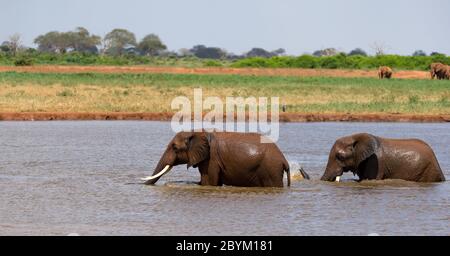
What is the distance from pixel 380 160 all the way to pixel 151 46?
104050mm

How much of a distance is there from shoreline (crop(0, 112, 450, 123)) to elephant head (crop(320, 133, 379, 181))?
14.8m

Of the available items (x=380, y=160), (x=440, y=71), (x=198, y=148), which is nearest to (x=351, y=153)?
(x=380, y=160)

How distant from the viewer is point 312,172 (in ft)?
58.8

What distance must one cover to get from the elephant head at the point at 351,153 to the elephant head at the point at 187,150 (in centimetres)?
217

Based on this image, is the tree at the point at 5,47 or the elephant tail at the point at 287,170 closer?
the elephant tail at the point at 287,170

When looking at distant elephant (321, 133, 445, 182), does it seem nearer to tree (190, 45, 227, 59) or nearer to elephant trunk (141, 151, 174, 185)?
elephant trunk (141, 151, 174, 185)

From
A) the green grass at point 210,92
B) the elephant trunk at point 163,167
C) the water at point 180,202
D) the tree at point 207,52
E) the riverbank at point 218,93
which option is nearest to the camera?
the water at point 180,202

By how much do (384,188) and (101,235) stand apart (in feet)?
18.3

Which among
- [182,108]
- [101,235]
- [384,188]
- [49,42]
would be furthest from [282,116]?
[49,42]

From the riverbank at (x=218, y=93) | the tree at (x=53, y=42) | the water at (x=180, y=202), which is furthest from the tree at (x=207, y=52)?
the water at (x=180, y=202)

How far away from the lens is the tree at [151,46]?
391 ft

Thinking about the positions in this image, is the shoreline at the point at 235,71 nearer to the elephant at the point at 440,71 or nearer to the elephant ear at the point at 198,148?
the elephant at the point at 440,71

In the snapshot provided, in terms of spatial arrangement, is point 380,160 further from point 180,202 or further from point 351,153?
point 180,202

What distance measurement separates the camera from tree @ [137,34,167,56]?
119250 millimetres
